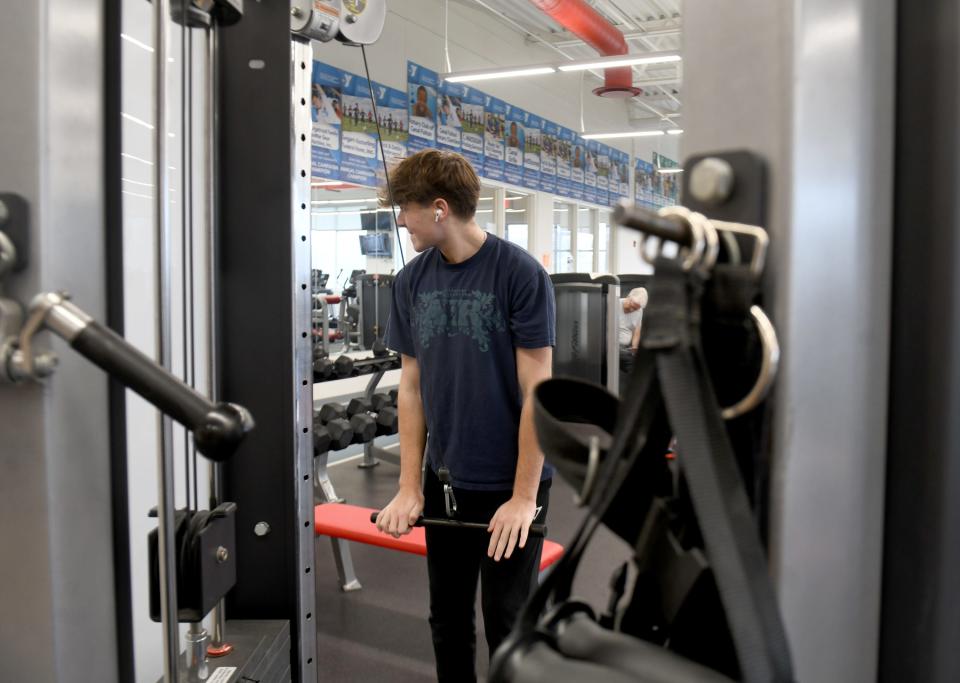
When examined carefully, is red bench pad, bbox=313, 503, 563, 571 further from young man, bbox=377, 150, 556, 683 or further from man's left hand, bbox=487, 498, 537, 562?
man's left hand, bbox=487, 498, 537, 562

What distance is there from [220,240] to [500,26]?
8.52m

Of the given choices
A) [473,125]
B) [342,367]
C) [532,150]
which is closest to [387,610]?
[342,367]

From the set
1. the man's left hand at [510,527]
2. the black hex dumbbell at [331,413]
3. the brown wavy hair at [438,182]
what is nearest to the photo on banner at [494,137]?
the black hex dumbbell at [331,413]

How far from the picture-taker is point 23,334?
63cm

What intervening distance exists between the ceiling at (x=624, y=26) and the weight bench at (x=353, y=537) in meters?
6.55

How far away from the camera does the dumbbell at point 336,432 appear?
4.01 meters

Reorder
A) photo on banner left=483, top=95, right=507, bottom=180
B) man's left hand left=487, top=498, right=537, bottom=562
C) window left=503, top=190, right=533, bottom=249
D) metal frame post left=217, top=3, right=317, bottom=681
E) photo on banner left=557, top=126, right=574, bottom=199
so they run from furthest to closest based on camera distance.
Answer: photo on banner left=557, top=126, right=574, bottom=199 → window left=503, top=190, right=533, bottom=249 → photo on banner left=483, top=95, right=507, bottom=180 → man's left hand left=487, top=498, right=537, bottom=562 → metal frame post left=217, top=3, right=317, bottom=681

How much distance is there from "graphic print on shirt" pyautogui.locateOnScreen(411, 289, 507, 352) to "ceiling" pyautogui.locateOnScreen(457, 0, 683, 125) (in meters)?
7.03

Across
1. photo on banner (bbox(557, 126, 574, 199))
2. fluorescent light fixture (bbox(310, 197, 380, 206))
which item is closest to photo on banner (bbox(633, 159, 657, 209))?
photo on banner (bbox(557, 126, 574, 199))

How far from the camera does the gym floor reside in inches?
104

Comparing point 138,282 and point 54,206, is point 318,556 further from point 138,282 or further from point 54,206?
point 54,206

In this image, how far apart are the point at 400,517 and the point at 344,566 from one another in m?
1.61

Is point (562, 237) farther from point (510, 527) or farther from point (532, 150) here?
point (510, 527)

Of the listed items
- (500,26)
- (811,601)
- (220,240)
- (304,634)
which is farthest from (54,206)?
(500,26)
